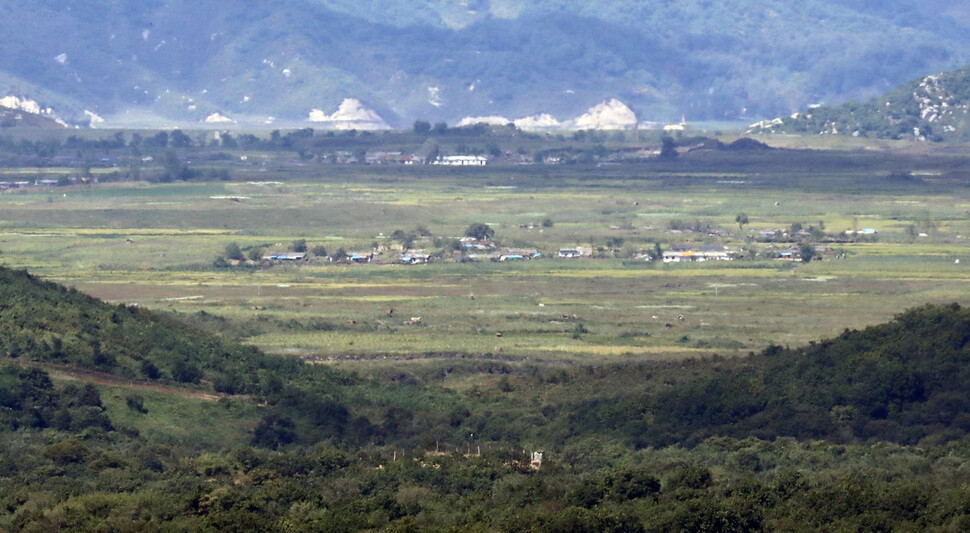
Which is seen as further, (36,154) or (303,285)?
(36,154)

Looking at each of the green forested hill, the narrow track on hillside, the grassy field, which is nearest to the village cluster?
the grassy field

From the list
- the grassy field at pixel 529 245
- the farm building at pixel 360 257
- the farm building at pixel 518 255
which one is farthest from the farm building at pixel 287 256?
the farm building at pixel 518 255

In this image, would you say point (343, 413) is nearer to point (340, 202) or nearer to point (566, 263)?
point (566, 263)

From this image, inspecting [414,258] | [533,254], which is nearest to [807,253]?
[533,254]

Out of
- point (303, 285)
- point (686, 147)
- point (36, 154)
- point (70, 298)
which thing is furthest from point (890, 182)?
point (70, 298)

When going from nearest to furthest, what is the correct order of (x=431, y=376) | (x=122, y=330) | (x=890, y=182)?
(x=122, y=330)
(x=431, y=376)
(x=890, y=182)

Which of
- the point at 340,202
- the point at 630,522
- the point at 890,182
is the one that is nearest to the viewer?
the point at 630,522

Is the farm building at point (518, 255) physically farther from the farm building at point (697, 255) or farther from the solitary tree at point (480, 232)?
the farm building at point (697, 255)
